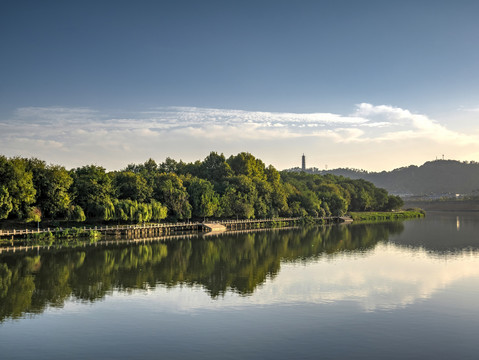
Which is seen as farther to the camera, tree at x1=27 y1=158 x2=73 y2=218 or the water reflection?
tree at x1=27 y1=158 x2=73 y2=218

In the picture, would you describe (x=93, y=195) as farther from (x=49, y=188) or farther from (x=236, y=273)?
(x=236, y=273)

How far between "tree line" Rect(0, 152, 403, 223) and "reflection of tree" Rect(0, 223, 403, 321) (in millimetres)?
13407

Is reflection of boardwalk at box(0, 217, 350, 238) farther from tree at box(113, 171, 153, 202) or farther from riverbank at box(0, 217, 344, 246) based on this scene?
tree at box(113, 171, 153, 202)

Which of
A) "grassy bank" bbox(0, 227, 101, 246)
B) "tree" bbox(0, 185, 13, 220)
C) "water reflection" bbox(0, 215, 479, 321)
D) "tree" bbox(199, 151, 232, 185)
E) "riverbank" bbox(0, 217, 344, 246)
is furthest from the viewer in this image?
"tree" bbox(199, 151, 232, 185)

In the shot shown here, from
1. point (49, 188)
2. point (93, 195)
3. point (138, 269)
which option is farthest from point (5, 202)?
point (138, 269)

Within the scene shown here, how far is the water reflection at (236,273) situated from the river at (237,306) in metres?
0.10

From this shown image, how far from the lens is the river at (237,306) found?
66.0ft

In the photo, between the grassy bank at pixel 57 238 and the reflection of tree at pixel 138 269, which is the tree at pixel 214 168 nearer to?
the grassy bank at pixel 57 238

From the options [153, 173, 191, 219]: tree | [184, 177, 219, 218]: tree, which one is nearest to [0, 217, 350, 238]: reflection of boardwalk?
[153, 173, 191, 219]: tree

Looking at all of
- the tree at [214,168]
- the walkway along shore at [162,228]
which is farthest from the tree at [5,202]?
the tree at [214,168]

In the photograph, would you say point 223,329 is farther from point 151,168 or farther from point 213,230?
point 151,168

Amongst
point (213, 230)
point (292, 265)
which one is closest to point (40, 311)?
point (292, 265)

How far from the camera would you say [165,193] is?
83.5m

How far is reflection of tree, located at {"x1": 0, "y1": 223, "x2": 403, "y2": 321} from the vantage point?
30.6m
